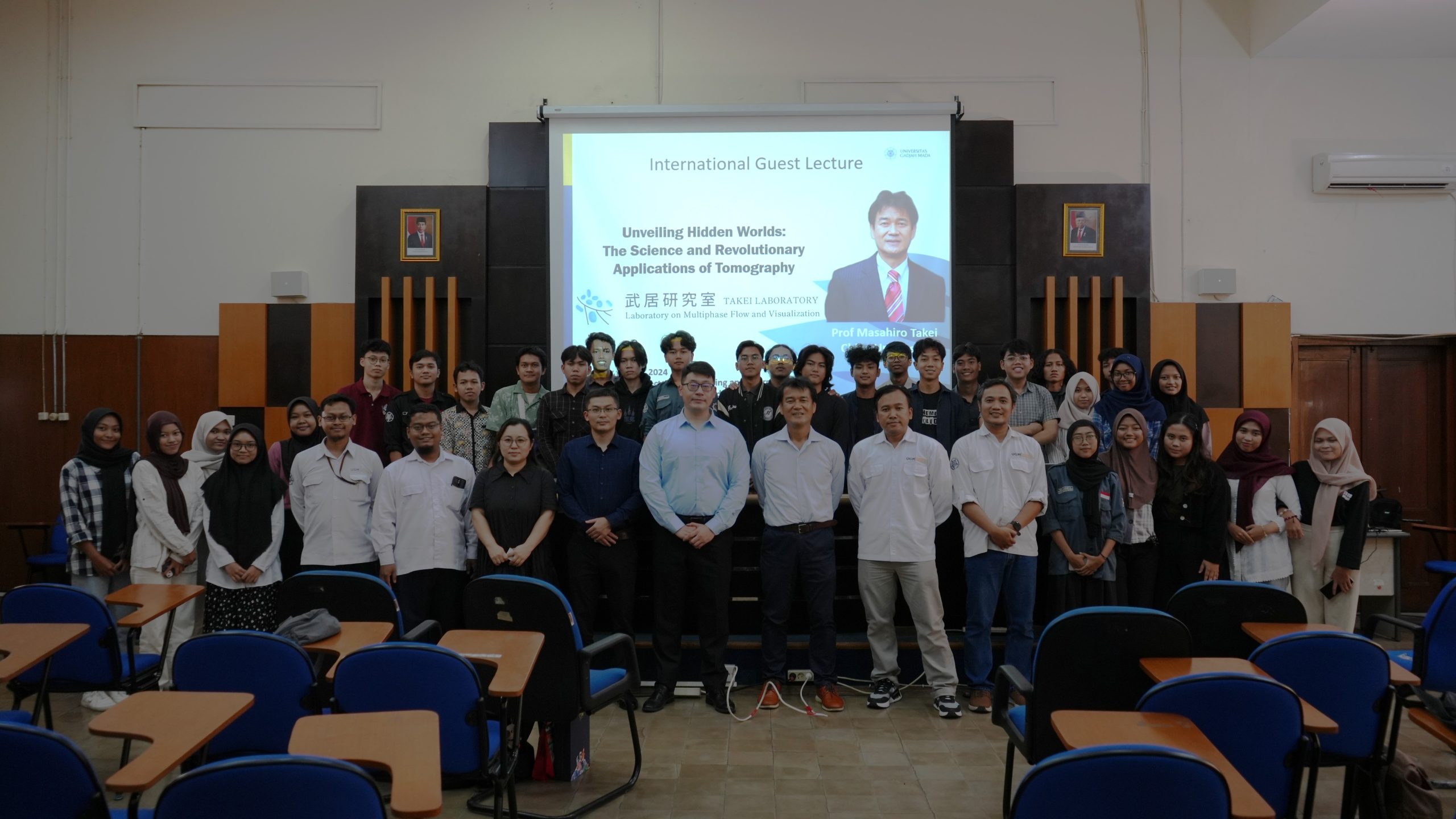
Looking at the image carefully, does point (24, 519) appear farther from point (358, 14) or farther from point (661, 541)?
point (661, 541)

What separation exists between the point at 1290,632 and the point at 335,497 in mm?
4118

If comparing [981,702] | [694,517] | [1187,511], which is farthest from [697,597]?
[1187,511]

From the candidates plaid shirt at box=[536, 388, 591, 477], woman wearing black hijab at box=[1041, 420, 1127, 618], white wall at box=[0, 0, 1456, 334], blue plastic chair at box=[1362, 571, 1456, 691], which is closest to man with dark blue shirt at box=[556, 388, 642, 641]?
plaid shirt at box=[536, 388, 591, 477]

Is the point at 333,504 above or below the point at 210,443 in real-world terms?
below

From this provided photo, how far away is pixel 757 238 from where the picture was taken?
22.3 feet

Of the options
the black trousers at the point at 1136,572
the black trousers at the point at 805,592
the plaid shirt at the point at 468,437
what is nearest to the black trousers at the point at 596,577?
the black trousers at the point at 805,592

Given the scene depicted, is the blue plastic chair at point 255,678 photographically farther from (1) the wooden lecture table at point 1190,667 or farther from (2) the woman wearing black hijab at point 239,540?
(1) the wooden lecture table at point 1190,667

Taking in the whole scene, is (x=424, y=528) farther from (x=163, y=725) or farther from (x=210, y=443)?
(x=163, y=725)

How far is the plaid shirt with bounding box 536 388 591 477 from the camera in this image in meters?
5.13

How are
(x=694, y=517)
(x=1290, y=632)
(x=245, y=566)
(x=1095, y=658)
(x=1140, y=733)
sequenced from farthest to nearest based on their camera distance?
1. (x=694, y=517)
2. (x=245, y=566)
3. (x=1290, y=632)
4. (x=1095, y=658)
5. (x=1140, y=733)

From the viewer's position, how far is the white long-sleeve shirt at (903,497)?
4.55 metres

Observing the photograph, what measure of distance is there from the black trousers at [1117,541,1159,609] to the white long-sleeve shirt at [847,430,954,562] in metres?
0.94

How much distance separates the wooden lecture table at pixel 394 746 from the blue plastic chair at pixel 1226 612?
256 centimetres

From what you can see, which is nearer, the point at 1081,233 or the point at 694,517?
the point at 694,517
